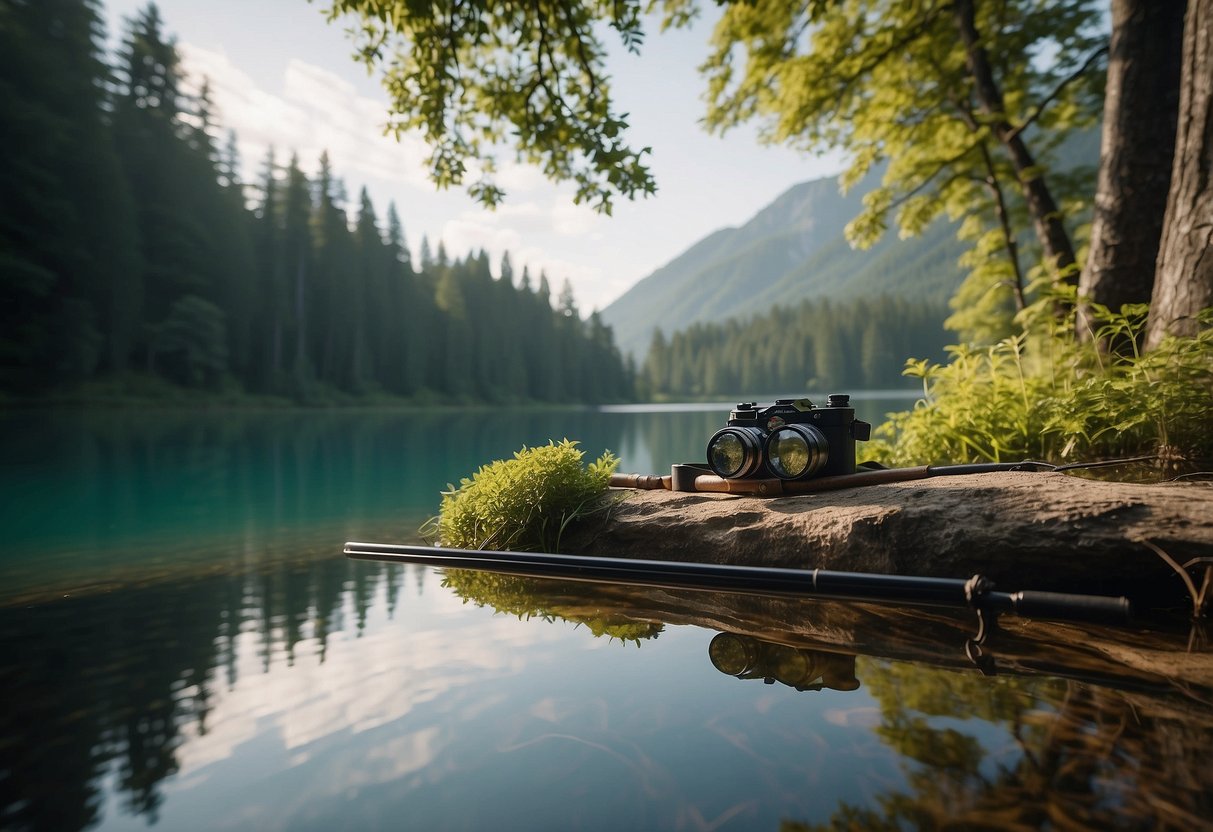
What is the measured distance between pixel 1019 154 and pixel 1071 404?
3912mm

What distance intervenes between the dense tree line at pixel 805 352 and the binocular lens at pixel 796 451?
3397 inches

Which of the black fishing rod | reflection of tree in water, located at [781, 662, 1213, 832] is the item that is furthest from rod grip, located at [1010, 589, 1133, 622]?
reflection of tree in water, located at [781, 662, 1213, 832]

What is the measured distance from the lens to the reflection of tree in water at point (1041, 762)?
4.53 feet

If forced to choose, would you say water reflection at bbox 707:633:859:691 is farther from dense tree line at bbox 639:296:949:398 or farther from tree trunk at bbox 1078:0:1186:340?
dense tree line at bbox 639:296:949:398

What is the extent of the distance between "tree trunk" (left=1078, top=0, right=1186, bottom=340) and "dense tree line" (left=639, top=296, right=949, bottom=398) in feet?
278

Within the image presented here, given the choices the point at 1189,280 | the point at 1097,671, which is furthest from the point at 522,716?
the point at 1189,280

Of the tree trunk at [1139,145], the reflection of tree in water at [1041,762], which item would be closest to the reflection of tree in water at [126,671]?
the reflection of tree in water at [1041,762]

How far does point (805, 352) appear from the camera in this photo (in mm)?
101500

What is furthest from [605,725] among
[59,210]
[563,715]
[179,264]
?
[179,264]

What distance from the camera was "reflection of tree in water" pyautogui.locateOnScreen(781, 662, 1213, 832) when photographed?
4.53 feet

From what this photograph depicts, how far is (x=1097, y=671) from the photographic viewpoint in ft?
6.78

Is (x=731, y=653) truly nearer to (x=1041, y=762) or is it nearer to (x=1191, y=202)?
(x=1041, y=762)

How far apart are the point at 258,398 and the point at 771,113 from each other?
40549mm

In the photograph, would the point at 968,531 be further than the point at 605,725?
Yes
